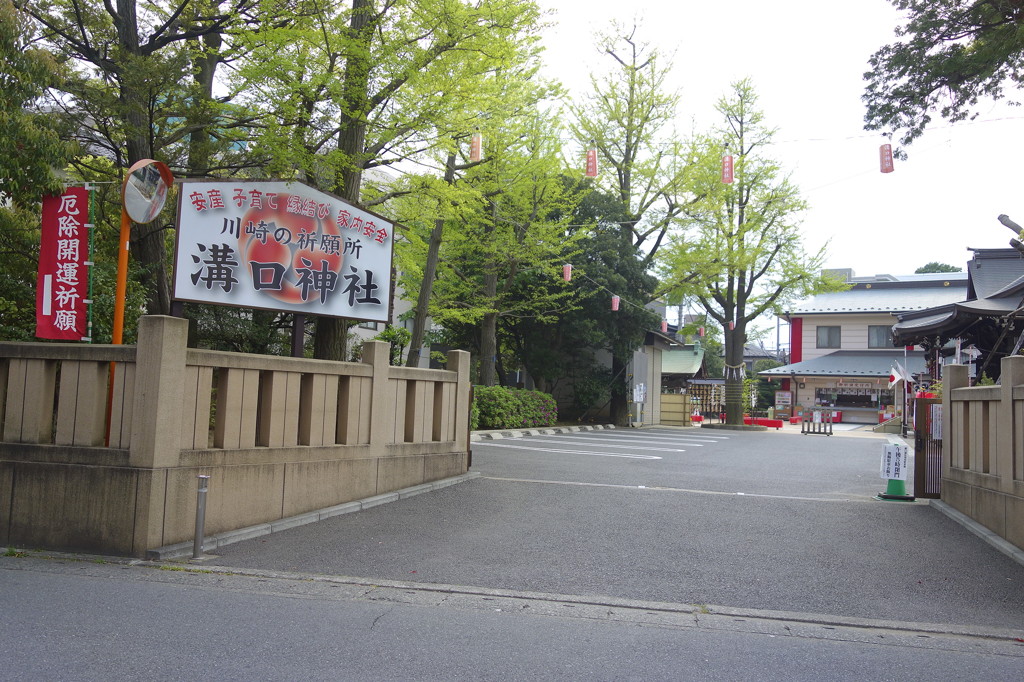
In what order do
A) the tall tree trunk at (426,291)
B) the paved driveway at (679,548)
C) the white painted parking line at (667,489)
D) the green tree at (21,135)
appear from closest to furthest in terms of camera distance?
1. the paved driveway at (679,548)
2. the green tree at (21,135)
3. the white painted parking line at (667,489)
4. the tall tree trunk at (426,291)

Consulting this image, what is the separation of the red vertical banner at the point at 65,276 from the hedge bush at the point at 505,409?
494 inches

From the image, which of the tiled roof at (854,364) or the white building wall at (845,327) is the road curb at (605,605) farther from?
the white building wall at (845,327)

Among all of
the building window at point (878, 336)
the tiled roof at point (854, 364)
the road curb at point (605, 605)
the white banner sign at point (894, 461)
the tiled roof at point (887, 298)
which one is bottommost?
the road curb at point (605, 605)

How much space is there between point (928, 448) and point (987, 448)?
2.09 metres

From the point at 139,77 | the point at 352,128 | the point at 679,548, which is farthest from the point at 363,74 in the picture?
the point at 679,548

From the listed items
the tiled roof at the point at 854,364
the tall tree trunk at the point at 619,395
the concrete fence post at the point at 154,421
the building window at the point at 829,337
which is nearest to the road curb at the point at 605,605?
the concrete fence post at the point at 154,421

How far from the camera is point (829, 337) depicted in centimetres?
4356

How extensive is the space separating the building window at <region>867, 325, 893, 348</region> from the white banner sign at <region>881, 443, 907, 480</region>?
114 ft

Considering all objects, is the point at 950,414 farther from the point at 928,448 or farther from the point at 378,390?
the point at 378,390

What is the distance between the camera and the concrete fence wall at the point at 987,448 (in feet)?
23.4

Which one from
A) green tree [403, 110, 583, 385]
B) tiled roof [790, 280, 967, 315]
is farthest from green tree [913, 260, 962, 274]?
green tree [403, 110, 583, 385]

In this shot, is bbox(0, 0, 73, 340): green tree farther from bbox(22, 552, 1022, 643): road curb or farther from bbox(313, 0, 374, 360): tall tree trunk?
bbox(22, 552, 1022, 643): road curb

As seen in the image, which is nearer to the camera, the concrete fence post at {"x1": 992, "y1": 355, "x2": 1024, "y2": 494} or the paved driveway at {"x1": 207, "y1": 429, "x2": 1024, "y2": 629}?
the paved driveway at {"x1": 207, "y1": 429, "x2": 1024, "y2": 629}

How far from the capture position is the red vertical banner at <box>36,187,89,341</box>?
7352mm
